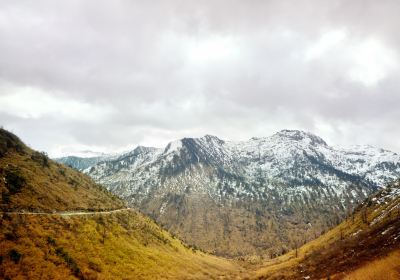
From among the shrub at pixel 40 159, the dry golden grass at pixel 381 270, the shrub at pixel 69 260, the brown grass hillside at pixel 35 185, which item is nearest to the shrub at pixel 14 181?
the brown grass hillside at pixel 35 185

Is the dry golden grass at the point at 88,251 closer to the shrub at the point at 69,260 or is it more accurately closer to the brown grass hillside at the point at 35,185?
the shrub at the point at 69,260

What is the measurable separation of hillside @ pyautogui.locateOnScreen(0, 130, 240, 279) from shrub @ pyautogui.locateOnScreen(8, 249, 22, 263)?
0.50 feet

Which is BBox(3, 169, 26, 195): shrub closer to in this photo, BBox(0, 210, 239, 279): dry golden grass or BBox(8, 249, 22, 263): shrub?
BBox(0, 210, 239, 279): dry golden grass

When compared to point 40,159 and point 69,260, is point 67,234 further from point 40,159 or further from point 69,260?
point 40,159

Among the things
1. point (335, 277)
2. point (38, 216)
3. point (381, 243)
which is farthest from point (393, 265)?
point (38, 216)

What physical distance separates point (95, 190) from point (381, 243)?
101 metres

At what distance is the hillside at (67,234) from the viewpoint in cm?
6366

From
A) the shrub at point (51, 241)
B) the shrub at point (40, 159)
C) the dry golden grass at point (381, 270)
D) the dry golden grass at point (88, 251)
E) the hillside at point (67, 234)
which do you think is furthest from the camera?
the shrub at point (40, 159)

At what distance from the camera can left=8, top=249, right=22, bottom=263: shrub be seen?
192ft

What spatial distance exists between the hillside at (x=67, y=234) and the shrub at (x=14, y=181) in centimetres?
27

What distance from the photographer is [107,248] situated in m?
86.2

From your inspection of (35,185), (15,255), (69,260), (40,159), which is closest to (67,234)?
(69,260)

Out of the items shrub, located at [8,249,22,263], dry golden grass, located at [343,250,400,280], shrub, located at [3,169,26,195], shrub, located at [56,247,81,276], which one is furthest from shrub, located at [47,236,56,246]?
dry golden grass, located at [343,250,400,280]

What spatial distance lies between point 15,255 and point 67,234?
19.8 metres
